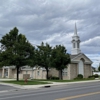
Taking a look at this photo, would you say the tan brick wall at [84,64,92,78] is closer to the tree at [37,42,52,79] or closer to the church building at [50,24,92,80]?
the church building at [50,24,92,80]

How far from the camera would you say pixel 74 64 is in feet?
147

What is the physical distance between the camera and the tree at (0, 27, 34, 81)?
103 feet

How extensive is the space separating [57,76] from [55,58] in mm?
10266

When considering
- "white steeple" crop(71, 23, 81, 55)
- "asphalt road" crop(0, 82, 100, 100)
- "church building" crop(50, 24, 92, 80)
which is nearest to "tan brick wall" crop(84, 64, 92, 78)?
"church building" crop(50, 24, 92, 80)

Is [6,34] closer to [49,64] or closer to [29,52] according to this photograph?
[29,52]

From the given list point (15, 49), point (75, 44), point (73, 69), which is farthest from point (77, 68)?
point (15, 49)

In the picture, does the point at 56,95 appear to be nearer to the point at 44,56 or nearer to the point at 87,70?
the point at 44,56

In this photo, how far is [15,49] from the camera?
106 feet

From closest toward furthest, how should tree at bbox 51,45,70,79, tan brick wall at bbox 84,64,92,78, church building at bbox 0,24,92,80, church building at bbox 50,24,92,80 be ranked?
tree at bbox 51,45,70,79, church building at bbox 50,24,92,80, church building at bbox 0,24,92,80, tan brick wall at bbox 84,64,92,78

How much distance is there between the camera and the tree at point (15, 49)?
3144 centimetres

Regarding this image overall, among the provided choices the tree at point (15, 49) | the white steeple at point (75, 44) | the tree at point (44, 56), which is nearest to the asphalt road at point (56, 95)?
the tree at point (15, 49)

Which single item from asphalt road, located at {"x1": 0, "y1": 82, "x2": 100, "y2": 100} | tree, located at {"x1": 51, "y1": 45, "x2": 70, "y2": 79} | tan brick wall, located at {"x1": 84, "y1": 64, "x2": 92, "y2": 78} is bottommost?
asphalt road, located at {"x1": 0, "y1": 82, "x2": 100, "y2": 100}

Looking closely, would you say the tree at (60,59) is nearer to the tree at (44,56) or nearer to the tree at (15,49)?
the tree at (44,56)

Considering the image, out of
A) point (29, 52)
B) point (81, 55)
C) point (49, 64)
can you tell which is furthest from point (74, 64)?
point (29, 52)
